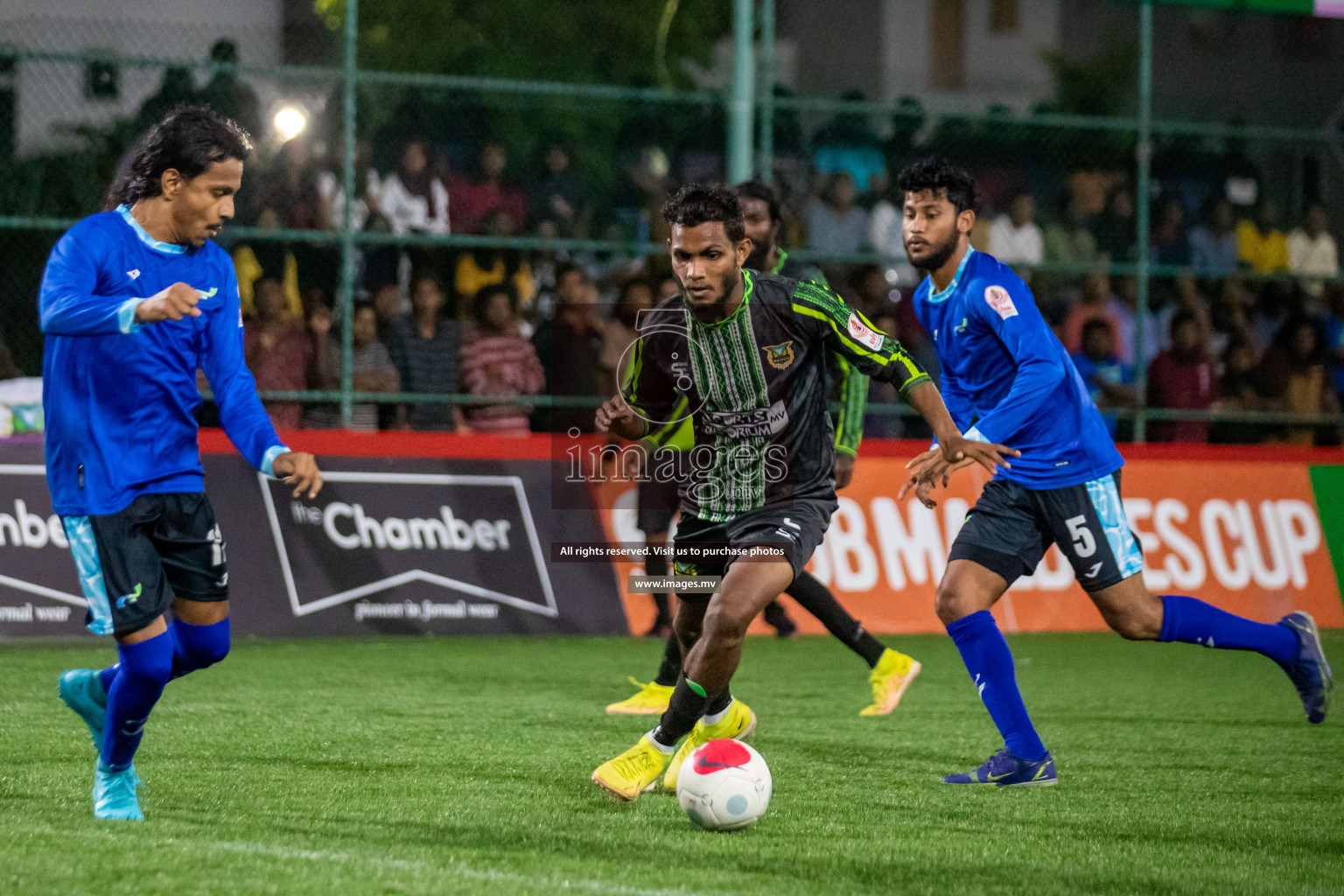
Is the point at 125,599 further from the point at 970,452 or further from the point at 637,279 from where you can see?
the point at 637,279

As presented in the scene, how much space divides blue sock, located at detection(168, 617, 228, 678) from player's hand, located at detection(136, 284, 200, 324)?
3.44ft

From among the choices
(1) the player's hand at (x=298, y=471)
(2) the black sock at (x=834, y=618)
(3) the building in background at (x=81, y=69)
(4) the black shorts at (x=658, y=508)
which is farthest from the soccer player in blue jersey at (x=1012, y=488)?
(3) the building in background at (x=81, y=69)

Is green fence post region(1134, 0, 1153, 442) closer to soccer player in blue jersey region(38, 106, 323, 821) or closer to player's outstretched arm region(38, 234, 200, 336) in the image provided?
soccer player in blue jersey region(38, 106, 323, 821)

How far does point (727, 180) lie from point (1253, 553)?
4.81m

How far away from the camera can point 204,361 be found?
16.3 ft

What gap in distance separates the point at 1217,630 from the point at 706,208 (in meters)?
2.53

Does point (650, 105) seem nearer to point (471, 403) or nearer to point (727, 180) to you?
point (727, 180)

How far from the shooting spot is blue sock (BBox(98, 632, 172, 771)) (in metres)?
4.71

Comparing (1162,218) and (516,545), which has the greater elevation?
(1162,218)

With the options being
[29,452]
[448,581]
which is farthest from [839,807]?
[29,452]

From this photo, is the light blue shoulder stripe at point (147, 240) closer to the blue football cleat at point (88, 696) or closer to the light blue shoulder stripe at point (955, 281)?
the blue football cleat at point (88, 696)

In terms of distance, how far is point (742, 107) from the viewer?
1213 centimetres

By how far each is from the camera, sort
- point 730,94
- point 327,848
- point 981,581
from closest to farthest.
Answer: point 327,848 → point 981,581 → point 730,94

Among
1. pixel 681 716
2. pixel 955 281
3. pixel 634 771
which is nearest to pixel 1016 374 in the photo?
pixel 955 281
